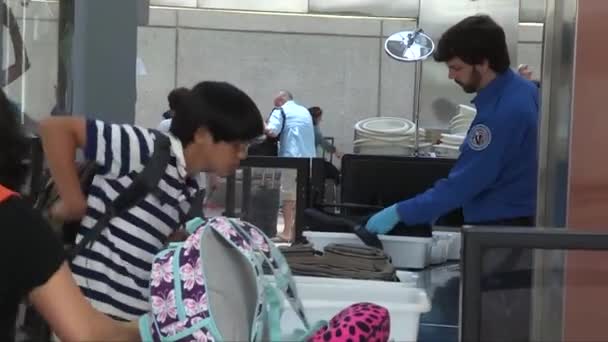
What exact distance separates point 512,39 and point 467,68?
21.2 feet

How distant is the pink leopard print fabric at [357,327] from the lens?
1.96 m

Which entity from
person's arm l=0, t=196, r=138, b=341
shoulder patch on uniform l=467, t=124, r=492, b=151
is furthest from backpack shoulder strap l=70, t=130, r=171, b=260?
shoulder patch on uniform l=467, t=124, r=492, b=151

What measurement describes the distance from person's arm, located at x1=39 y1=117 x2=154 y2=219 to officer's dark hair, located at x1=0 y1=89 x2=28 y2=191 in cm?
60

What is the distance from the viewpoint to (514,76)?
123 inches

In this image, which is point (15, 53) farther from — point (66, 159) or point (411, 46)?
point (411, 46)

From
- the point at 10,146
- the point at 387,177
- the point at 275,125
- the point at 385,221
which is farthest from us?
the point at 275,125

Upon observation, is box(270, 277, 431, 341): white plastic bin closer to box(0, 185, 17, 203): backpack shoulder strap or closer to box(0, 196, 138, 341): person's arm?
box(0, 196, 138, 341): person's arm

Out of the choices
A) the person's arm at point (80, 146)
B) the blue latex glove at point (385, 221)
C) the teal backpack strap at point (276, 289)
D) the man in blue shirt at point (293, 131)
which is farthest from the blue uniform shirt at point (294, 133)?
the teal backpack strap at point (276, 289)

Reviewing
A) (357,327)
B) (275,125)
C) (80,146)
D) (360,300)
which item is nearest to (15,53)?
(80,146)

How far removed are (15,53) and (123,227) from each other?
6.48ft

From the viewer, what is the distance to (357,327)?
1.96 m

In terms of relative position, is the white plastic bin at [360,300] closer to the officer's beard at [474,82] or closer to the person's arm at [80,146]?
the person's arm at [80,146]

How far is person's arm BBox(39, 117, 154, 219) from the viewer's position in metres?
2.43

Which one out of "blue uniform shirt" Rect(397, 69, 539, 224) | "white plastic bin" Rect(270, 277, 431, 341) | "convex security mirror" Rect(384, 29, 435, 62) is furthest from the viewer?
"convex security mirror" Rect(384, 29, 435, 62)
